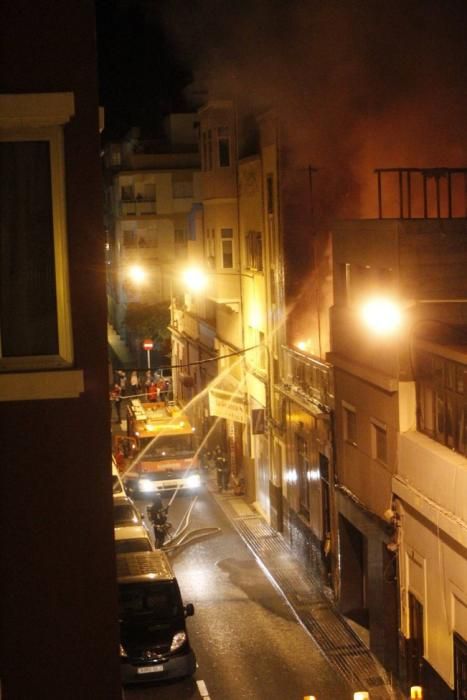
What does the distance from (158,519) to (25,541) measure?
800 inches

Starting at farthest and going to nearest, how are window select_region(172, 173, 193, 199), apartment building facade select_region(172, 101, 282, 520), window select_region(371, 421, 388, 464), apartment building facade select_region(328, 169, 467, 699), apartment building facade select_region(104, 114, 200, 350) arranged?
window select_region(172, 173, 193, 199), apartment building facade select_region(104, 114, 200, 350), apartment building facade select_region(172, 101, 282, 520), window select_region(371, 421, 388, 464), apartment building facade select_region(328, 169, 467, 699)

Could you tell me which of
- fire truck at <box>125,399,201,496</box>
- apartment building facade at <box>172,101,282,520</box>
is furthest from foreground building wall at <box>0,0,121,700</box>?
fire truck at <box>125,399,201,496</box>

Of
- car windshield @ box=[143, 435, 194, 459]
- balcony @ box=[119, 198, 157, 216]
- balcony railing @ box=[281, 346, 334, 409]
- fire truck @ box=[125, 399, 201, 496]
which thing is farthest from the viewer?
balcony @ box=[119, 198, 157, 216]

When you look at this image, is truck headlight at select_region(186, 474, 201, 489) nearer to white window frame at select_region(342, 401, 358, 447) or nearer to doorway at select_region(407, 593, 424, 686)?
white window frame at select_region(342, 401, 358, 447)

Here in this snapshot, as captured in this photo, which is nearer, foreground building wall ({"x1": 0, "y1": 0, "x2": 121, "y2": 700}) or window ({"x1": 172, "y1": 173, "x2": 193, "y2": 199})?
foreground building wall ({"x1": 0, "y1": 0, "x2": 121, "y2": 700})

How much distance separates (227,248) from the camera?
33531 mm

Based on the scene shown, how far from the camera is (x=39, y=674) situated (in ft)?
23.8

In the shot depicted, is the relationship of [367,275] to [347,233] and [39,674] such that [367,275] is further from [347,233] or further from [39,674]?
[39,674]

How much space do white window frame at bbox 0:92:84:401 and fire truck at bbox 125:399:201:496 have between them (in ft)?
85.9

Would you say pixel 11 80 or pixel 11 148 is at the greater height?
pixel 11 80

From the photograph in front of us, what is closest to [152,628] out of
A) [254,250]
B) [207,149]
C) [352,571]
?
[352,571]

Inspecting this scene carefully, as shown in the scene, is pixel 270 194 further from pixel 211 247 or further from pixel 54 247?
pixel 54 247

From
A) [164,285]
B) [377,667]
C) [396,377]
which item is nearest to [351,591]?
[377,667]

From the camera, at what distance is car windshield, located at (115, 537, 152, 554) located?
2283cm
